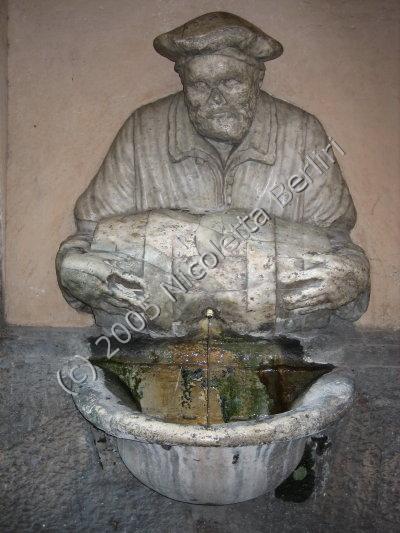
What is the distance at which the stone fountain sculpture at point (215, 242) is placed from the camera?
2250 mm

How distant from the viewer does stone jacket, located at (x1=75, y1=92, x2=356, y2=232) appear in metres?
2.72

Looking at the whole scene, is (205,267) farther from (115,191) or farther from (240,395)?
(115,191)

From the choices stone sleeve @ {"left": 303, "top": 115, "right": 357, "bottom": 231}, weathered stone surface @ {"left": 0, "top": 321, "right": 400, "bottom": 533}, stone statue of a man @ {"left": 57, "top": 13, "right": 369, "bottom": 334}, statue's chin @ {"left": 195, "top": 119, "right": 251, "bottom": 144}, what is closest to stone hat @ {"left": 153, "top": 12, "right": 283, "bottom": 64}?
stone statue of a man @ {"left": 57, "top": 13, "right": 369, "bottom": 334}

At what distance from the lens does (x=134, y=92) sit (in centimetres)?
305

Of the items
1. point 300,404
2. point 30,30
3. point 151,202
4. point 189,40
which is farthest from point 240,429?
point 30,30

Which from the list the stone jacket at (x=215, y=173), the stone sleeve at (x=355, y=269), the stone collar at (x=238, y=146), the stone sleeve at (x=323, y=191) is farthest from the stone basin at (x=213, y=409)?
the stone collar at (x=238, y=146)

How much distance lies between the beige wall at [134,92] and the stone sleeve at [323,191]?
22 cm

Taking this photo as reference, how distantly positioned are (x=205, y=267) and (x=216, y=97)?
27.3 inches

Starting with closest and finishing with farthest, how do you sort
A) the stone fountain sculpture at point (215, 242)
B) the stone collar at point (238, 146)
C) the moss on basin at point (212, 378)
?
the stone fountain sculpture at point (215, 242), the moss on basin at point (212, 378), the stone collar at point (238, 146)

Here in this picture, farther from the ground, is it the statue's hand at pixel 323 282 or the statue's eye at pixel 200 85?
the statue's eye at pixel 200 85

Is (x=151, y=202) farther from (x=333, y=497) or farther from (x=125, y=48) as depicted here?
(x=333, y=497)

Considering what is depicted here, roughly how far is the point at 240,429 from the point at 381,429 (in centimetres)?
81

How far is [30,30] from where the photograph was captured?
3.03 meters

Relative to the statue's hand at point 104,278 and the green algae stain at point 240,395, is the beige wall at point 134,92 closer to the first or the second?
the statue's hand at point 104,278
